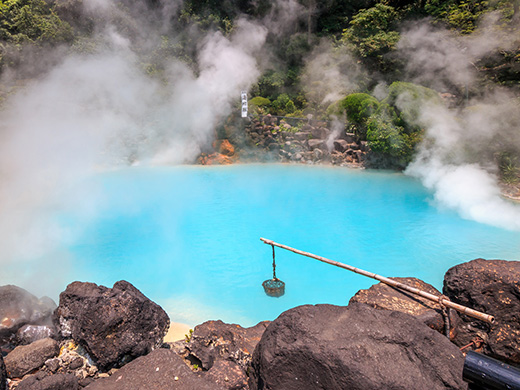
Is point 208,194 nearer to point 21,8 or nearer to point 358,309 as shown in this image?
point 358,309

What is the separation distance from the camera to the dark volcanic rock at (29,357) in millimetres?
3160

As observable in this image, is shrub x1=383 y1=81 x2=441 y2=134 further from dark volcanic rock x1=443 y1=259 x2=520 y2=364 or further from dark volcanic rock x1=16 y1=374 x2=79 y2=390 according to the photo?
dark volcanic rock x1=16 y1=374 x2=79 y2=390

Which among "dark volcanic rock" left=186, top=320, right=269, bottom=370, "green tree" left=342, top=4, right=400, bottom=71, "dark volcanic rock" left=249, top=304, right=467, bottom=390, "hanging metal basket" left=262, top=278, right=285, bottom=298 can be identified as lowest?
"hanging metal basket" left=262, top=278, right=285, bottom=298

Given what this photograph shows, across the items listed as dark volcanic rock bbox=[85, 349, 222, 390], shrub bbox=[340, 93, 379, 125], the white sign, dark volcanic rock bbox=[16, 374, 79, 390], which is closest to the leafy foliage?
the white sign

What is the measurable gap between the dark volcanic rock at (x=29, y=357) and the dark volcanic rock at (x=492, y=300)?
394 centimetres

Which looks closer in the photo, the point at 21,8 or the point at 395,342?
the point at 395,342

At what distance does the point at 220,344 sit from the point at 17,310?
2815 millimetres

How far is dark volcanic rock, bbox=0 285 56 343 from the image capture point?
3922 mm

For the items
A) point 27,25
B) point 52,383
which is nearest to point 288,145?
point 52,383

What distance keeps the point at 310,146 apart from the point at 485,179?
6.63 metres

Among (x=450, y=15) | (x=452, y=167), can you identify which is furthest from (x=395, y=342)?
(x=450, y=15)

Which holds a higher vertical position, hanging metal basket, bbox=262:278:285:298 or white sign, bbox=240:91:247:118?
white sign, bbox=240:91:247:118

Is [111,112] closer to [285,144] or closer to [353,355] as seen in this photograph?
[285,144]

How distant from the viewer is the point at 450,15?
13.0 metres
